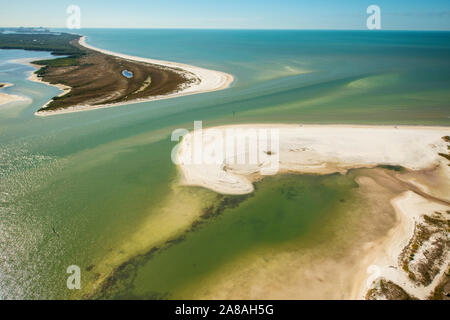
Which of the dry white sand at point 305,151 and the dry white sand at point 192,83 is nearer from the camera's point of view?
the dry white sand at point 305,151

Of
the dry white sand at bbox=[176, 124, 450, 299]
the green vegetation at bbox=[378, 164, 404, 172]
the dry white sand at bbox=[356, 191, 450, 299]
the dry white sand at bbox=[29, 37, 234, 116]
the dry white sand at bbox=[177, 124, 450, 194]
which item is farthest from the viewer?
the dry white sand at bbox=[29, 37, 234, 116]

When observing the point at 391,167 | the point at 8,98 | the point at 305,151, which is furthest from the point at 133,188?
the point at 8,98

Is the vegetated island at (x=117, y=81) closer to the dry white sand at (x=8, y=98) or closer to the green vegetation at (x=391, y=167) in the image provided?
the dry white sand at (x=8, y=98)

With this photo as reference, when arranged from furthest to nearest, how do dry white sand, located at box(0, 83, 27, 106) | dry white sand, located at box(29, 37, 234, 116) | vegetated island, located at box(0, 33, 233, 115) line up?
dry white sand, located at box(0, 83, 27, 106), vegetated island, located at box(0, 33, 233, 115), dry white sand, located at box(29, 37, 234, 116)

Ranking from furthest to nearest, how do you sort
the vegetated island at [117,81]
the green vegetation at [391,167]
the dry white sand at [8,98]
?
the dry white sand at [8,98] < the vegetated island at [117,81] < the green vegetation at [391,167]

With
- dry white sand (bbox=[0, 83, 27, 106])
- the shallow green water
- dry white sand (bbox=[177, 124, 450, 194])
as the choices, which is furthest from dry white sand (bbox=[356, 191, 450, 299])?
dry white sand (bbox=[0, 83, 27, 106])

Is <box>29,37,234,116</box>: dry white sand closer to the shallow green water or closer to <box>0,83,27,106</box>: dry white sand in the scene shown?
the shallow green water

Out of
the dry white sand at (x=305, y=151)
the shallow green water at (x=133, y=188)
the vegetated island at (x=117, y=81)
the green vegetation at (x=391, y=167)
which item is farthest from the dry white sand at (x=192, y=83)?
the green vegetation at (x=391, y=167)

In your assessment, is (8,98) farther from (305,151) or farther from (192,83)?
(305,151)

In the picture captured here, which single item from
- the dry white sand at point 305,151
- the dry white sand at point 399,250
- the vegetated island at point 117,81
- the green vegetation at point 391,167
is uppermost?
the vegetated island at point 117,81
